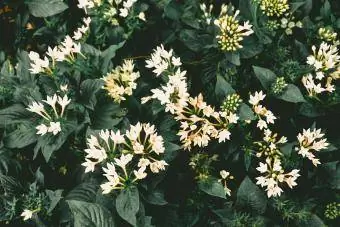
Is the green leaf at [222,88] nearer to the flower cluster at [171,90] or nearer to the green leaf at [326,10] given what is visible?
the flower cluster at [171,90]

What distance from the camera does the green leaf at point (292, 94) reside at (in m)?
2.65

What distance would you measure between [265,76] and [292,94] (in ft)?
0.74

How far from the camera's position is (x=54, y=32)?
336 centimetres

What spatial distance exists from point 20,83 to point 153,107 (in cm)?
103

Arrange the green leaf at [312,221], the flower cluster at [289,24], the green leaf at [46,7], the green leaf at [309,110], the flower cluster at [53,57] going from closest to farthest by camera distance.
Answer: the flower cluster at [53,57]
the green leaf at [312,221]
the green leaf at [309,110]
the flower cluster at [289,24]
the green leaf at [46,7]

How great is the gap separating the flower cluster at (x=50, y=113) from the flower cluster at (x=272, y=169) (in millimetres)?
1294

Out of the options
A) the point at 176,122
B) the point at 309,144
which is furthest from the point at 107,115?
the point at 309,144

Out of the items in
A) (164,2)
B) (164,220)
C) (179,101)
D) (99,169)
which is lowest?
(164,220)

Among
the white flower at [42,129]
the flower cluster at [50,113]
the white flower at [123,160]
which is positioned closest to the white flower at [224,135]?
the white flower at [123,160]

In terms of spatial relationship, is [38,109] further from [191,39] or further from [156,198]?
[191,39]

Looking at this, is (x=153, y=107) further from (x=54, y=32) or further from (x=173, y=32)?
(x=54, y=32)

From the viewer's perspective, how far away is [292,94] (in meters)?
2.68

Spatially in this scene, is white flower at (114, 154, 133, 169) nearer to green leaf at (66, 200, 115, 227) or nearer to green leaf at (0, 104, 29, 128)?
green leaf at (66, 200, 115, 227)

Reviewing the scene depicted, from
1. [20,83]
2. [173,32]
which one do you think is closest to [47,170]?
[20,83]
